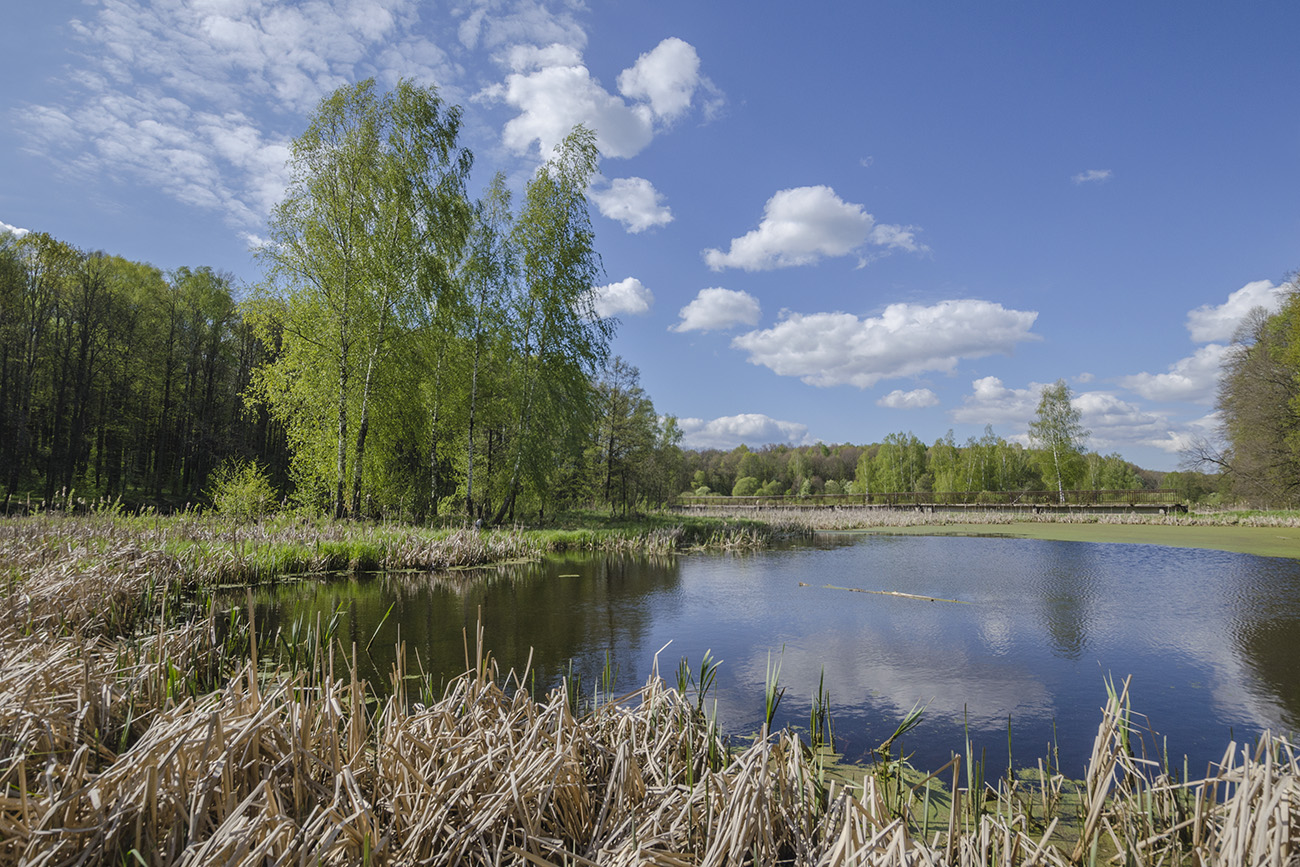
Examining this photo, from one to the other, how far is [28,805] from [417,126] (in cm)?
1876

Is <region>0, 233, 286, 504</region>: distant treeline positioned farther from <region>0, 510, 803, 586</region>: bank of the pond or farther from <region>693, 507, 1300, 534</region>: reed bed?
<region>693, 507, 1300, 534</region>: reed bed

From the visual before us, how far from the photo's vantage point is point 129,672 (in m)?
3.76

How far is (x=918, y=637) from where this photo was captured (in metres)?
7.53

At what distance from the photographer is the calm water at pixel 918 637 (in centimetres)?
482

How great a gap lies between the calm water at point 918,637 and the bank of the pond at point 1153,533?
17.2 ft

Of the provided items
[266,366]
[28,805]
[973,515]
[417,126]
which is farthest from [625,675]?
[973,515]

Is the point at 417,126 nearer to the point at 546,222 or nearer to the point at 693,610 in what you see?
the point at 546,222

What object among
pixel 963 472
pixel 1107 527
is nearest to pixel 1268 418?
pixel 1107 527

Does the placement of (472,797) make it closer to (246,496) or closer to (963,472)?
(246,496)

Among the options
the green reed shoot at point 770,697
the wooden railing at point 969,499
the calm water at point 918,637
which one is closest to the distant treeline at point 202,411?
the wooden railing at point 969,499

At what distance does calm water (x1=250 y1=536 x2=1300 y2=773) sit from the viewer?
482cm

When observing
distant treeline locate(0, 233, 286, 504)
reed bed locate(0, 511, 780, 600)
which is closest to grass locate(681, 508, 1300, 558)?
reed bed locate(0, 511, 780, 600)

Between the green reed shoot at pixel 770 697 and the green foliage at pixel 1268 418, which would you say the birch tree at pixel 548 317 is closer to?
the green reed shoot at pixel 770 697

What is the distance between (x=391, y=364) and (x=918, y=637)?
50.0ft
